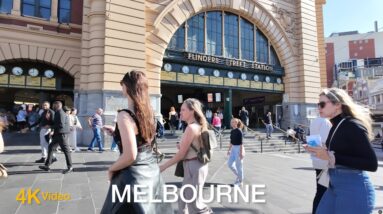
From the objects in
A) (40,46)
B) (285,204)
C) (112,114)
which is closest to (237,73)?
(112,114)

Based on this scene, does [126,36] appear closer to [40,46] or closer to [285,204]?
[40,46]

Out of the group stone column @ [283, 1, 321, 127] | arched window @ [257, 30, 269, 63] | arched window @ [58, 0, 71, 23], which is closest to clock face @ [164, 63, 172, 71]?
arched window @ [58, 0, 71, 23]

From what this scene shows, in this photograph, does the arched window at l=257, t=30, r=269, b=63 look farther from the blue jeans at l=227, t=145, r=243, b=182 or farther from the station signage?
the blue jeans at l=227, t=145, r=243, b=182

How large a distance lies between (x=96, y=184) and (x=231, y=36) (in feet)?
56.2

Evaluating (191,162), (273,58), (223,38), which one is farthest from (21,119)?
(273,58)

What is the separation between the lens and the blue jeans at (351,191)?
236 cm

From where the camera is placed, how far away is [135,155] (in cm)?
228

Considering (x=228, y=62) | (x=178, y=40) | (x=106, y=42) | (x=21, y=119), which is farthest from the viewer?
(x=228, y=62)

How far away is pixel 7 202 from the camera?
196 inches

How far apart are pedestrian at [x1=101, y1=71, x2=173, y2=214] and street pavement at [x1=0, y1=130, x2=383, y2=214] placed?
2681mm

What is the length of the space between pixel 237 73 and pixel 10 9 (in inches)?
587

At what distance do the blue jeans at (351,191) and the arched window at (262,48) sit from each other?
68.2 feet

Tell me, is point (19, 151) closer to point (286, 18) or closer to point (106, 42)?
point (106, 42)

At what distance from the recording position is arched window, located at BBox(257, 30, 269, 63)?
22.4 meters
